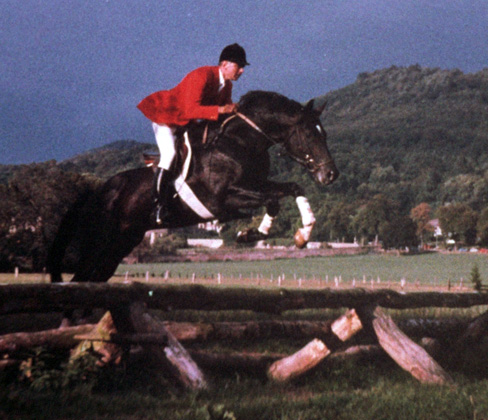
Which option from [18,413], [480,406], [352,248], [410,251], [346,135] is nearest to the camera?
[18,413]

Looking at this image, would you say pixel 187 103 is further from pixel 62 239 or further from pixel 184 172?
pixel 62 239

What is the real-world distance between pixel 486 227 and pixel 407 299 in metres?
54.7

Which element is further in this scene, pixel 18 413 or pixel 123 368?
pixel 123 368

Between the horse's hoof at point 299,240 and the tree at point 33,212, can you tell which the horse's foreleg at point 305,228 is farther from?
the tree at point 33,212

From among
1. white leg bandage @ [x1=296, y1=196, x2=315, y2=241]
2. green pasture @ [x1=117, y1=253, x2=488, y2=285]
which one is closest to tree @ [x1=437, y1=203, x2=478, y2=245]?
green pasture @ [x1=117, y1=253, x2=488, y2=285]

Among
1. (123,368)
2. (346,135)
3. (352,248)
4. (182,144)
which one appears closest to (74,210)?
(182,144)

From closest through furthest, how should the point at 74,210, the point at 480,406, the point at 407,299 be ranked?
the point at 480,406 < the point at 74,210 < the point at 407,299

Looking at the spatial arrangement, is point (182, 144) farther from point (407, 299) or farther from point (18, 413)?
point (407, 299)

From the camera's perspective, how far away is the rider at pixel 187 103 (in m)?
5.45

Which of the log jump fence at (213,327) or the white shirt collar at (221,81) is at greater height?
the white shirt collar at (221,81)

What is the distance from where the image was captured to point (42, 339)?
509cm

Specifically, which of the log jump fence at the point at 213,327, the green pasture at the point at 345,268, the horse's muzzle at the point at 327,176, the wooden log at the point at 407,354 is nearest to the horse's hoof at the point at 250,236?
the log jump fence at the point at 213,327

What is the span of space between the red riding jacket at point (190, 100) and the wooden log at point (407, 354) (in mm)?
3124

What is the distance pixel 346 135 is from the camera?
17162 cm
